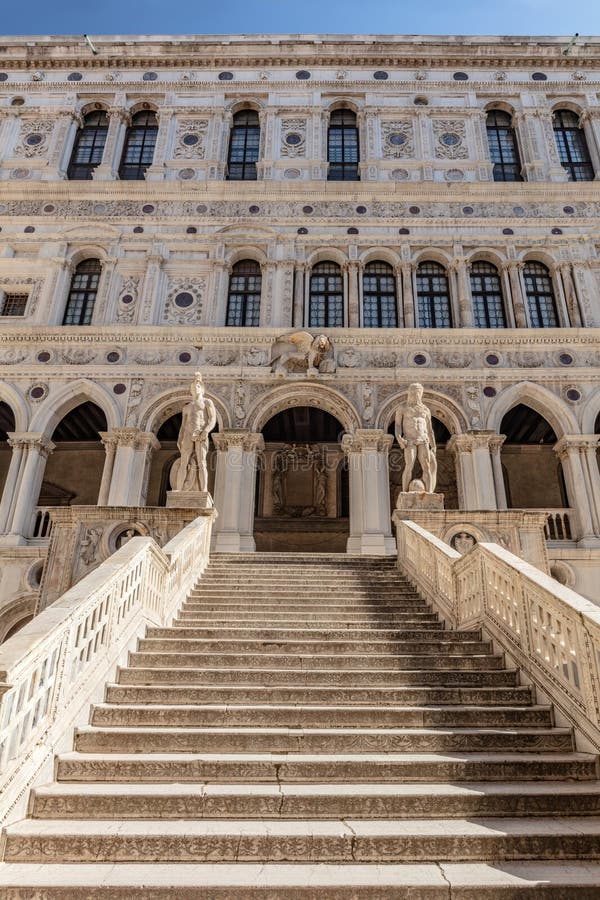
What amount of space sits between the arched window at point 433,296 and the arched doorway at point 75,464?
404 inches

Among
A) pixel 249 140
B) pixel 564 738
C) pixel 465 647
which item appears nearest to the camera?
pixel 564 738

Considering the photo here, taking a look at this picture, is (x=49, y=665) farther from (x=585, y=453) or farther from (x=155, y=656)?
(x=585, y=453)

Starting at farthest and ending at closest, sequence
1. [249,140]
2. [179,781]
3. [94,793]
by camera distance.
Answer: [249,140] → [179,781] → [94,793]

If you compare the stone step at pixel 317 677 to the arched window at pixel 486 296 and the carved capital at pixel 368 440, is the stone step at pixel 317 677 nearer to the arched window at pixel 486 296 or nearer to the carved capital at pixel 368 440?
the carved capital at pixel 368 440

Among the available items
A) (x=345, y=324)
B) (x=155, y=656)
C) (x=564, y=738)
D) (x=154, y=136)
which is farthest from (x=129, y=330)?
(x=564, y=738)

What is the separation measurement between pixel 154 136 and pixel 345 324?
399 inches

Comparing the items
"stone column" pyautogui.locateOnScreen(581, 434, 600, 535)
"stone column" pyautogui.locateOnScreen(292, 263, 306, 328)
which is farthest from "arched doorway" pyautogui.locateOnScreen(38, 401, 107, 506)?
"stone column" pyautogui.locateOnScreen(581, 434, 600, 535)

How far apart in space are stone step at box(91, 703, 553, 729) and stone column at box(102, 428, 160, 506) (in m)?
10.4

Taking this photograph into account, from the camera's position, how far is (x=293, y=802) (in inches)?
157

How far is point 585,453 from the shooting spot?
1557 cm

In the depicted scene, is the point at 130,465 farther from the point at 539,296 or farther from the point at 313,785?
the point at 539,296

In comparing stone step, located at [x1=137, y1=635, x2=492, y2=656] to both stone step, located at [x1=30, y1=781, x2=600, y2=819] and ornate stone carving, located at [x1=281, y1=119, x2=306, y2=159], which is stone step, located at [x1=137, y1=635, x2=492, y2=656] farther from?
ornate stone carving, located at [x1=281, y1=119, x2=306, y2=159]

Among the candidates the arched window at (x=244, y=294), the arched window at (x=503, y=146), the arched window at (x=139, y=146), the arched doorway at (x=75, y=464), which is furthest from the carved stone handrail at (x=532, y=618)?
the arched window at (x=139, y=146)

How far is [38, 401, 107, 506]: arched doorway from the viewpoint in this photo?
19141 mm
